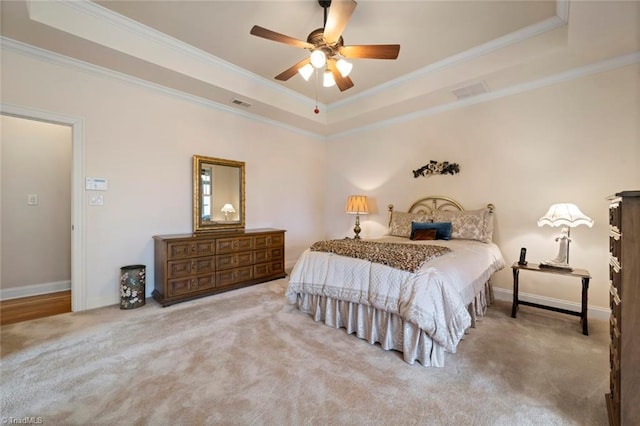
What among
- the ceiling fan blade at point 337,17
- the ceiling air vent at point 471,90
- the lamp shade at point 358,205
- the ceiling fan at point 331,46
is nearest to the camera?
the ceiling fan blade at point 337,17

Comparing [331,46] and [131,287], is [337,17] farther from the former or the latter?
[131,287]

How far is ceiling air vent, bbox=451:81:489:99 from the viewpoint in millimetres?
3393

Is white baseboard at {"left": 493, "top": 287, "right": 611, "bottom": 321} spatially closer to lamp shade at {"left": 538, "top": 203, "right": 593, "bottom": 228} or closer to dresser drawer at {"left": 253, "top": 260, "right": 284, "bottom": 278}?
lamp shade at {"left": 538, "top": 203, "right": 593, "bottom": 228}

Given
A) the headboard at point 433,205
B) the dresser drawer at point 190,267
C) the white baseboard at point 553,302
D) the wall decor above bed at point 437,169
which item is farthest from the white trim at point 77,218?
the white baseboard at point 553,302

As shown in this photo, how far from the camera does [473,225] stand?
3.49 meters

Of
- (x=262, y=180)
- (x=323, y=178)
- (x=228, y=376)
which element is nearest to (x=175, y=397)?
(x=228, y=376)

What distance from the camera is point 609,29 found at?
236cm

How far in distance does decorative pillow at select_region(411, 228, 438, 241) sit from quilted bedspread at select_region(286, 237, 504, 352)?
457 millimetres

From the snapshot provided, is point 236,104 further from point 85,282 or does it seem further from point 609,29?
point 609,29

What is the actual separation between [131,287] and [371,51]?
3.61 m

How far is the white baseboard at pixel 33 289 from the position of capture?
11.3 ft

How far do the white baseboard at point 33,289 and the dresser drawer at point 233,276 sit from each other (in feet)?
7.60

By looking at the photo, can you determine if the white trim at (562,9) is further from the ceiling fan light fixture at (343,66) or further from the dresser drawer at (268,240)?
the dresser drawer at (268,240)

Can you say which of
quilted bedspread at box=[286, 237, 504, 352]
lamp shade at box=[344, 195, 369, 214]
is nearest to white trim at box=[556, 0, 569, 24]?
quilted bedspread at box=[286, 237, 504, 352]
